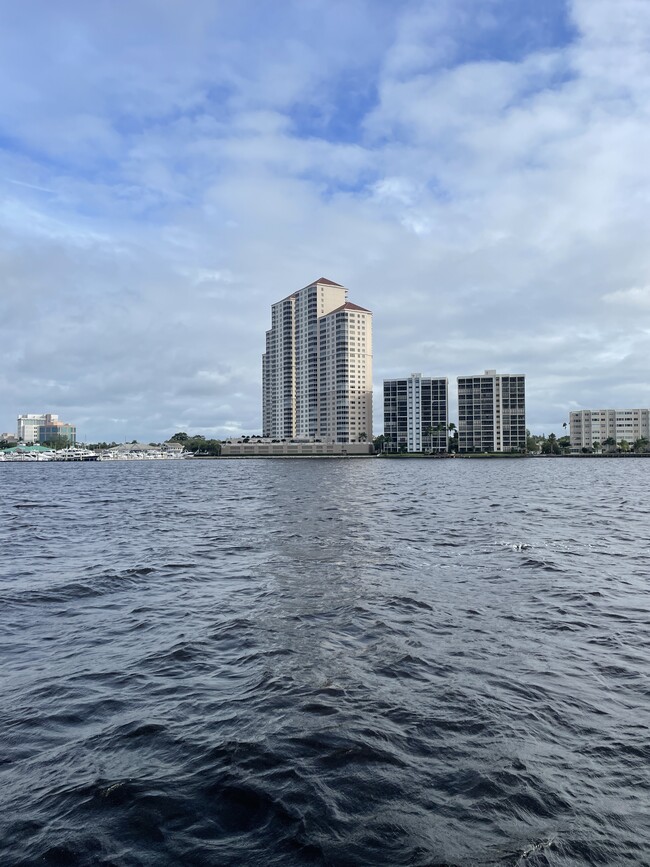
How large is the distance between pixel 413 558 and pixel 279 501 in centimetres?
3299

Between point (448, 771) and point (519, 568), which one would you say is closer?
point (448, 771)

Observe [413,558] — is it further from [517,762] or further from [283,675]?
[517,762]

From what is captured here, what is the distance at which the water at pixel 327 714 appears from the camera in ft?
23.1

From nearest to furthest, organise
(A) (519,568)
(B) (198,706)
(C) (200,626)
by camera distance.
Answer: (B) (198,706)
(C) (200,626)
(A) (519,568)

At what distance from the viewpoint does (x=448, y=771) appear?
8328mm

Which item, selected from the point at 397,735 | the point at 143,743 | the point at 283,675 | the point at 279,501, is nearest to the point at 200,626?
the point at 283,675

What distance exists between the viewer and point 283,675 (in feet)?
39.3

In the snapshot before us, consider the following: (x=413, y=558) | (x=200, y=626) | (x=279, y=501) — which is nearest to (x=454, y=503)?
(x=279, y=501)

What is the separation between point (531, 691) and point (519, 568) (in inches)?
474

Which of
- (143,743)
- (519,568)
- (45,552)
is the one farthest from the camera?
(45,552)

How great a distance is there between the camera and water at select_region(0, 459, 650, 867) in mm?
7035

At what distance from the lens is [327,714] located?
10.1m

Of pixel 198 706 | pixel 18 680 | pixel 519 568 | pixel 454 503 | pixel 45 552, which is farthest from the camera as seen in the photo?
pixel 454 503

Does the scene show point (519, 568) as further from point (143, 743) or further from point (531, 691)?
point (143, 743)
